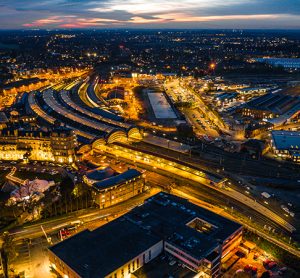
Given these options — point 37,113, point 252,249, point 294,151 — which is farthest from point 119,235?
point 37,113

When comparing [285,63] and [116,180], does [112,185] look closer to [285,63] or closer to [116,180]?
[116,180]

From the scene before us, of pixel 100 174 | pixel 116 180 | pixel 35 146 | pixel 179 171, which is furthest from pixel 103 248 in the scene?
pixel 35 146

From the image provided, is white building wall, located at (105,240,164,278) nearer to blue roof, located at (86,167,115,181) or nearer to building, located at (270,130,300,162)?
blue roof, located at (86,167,115,181)

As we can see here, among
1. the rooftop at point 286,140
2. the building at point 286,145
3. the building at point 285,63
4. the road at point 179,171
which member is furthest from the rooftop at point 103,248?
the building at point 285,63

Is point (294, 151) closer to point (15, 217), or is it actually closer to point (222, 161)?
point (222, 161)

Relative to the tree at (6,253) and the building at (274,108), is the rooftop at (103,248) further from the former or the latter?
the building at (274,108)

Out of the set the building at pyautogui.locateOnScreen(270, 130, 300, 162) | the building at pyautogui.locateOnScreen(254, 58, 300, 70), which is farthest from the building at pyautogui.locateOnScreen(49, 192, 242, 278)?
the building at pyautogui.locateOnScreen(254, 58, 300, 70)
